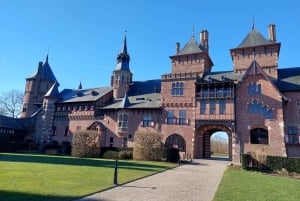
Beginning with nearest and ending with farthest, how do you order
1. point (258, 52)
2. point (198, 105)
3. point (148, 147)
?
point (148, 147) → point (198, 105) → point (258, 52)

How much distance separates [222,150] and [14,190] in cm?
6800

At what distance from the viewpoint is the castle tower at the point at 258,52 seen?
108 ft

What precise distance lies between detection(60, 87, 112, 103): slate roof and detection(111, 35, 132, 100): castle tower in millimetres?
1866

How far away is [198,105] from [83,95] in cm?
2372

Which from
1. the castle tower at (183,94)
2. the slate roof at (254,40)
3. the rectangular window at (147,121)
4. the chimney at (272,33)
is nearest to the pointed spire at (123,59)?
the castle tower at (183,94)

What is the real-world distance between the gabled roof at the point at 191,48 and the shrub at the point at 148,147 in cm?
1767

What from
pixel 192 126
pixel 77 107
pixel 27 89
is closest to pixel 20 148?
pixel 77 107

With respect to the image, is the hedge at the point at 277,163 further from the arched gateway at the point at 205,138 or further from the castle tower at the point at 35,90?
the castle tower at the point at 35,90

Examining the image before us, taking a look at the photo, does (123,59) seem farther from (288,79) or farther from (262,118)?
(288,79)

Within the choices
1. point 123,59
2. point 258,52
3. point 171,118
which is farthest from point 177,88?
point 123,59

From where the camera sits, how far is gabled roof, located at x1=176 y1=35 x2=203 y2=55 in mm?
37522

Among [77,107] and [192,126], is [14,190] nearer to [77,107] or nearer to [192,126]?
[192,126]

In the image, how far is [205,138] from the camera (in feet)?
113

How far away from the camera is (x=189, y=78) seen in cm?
3403
